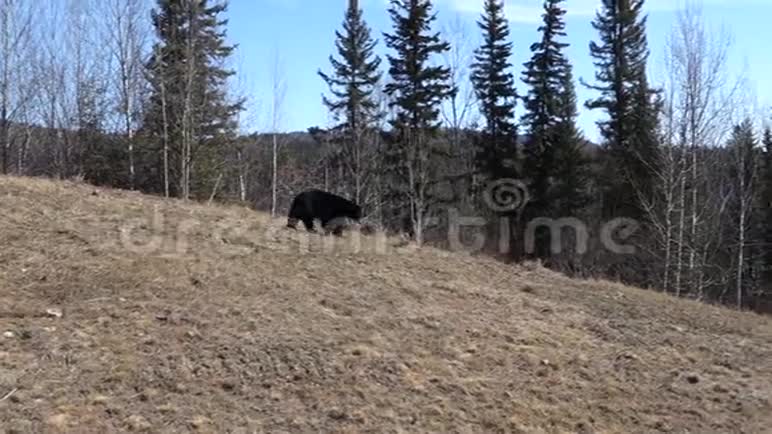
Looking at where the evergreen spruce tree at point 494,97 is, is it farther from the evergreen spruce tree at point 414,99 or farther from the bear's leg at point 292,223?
the bear's leg at point 292,223

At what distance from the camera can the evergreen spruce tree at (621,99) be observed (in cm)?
3362

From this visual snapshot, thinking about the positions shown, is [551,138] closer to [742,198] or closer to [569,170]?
[569,170]

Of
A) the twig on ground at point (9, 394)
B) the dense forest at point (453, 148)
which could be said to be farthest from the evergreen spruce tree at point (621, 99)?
the twig on ground at point (9, 394)

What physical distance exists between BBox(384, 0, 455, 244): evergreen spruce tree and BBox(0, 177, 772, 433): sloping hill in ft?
73.1

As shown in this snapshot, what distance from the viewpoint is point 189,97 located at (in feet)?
91.8

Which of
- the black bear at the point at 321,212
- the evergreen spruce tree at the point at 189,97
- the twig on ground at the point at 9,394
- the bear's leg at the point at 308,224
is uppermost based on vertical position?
the evergreen spruce tree at the point at 189,97

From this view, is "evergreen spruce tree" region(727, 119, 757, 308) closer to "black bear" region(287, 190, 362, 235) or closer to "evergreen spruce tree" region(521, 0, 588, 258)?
"evergreen spruce tree" region(521, 0, 588, 258)

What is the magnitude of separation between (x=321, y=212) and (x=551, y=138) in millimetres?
24251

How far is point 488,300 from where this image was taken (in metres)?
9.95

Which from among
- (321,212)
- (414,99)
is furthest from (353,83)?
(321,212)

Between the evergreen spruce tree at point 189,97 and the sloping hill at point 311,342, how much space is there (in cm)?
1820

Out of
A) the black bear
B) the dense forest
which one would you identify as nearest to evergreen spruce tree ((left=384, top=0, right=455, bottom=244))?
the dense forest

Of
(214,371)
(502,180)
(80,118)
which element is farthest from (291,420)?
(502,180)

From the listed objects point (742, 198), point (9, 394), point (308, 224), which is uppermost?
point (742, 198)
